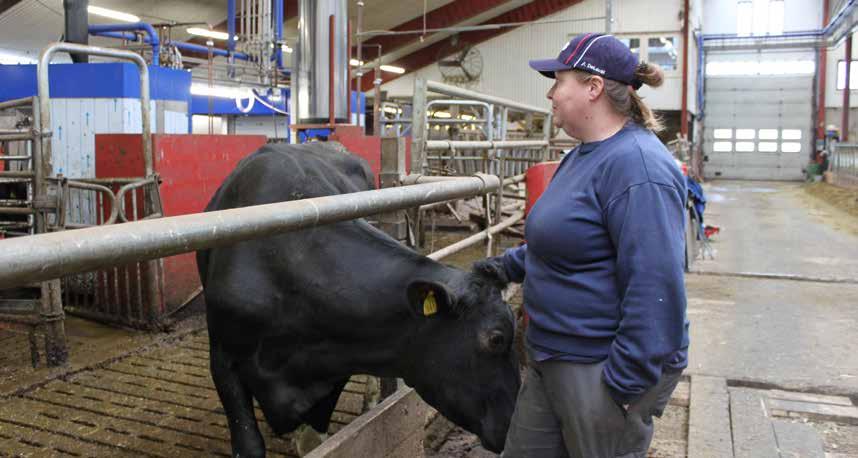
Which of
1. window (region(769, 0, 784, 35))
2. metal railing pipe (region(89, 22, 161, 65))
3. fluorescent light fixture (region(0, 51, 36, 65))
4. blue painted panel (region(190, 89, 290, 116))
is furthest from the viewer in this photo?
window (region(769, 0, 784, 35))

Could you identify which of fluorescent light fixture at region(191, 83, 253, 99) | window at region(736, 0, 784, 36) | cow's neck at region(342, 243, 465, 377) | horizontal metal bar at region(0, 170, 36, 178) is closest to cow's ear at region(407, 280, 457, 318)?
cow's neck at region(342, 243, 465, 377)

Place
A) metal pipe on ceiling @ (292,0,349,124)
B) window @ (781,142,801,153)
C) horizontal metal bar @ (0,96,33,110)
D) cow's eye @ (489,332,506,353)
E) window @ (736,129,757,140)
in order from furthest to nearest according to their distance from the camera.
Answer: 1. window @ (736,129,757,140)
2. window @ (781,142,801,153)
3. metal pipe on ceiling @ (292,0,349,124)
4. horizontal metal bar @ (0,96,33,110)
5. cow's eye @ (489,332,506,353)

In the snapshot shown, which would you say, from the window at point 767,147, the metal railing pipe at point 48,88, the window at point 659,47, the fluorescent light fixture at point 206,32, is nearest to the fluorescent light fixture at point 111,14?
the fluorescent light fixture at point 206,32

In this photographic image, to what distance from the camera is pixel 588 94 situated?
207 centimetres

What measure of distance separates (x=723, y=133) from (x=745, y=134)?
32.8 inches

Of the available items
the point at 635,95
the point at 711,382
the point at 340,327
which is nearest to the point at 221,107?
the point at 711,382

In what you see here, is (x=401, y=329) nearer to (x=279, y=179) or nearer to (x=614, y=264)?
(x=614, y=264)

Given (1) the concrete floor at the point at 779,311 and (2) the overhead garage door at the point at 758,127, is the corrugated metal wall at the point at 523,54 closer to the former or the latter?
(2) the overhead garage door at the point at 758,127

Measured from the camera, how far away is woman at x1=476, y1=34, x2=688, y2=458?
1.86m

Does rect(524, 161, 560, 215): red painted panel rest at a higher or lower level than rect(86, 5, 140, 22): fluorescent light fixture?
lower

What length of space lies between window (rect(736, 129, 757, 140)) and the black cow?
31.3m

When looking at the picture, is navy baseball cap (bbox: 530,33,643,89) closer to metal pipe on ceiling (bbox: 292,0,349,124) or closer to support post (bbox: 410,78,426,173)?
support post (bbox: 410,78,426,173)

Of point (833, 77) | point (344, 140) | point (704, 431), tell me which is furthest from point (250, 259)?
point (833, 77)

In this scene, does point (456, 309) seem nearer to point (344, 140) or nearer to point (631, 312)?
point (631, 312)
